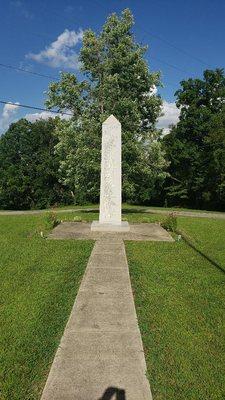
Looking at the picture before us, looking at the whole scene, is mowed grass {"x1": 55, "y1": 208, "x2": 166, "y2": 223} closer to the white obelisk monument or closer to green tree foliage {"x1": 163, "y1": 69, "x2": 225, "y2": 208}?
the white obelisk monument

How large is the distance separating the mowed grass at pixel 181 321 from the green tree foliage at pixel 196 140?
36.6 metres

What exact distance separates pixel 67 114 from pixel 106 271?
19367mm

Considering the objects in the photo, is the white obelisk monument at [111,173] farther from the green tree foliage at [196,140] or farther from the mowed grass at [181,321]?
the green tree foliage at [196,140]

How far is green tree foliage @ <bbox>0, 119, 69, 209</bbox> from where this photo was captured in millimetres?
56594

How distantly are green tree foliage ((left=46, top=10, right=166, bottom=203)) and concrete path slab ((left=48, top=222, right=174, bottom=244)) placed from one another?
7.29 m

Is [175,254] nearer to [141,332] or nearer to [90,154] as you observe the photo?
[141,332]

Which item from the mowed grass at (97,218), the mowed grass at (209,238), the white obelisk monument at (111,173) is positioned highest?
the white obelisk monument at (111,173)

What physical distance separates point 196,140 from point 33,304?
A: 46.6m

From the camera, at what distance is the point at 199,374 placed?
525 cm

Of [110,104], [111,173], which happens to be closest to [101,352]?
[111,173]

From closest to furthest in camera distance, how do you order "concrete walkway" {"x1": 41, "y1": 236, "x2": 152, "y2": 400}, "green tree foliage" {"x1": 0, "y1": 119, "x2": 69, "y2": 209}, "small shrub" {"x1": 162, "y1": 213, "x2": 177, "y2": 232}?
"concrete walkway" {"x1": 41, "y1": 236, "x2": 152, "y2": 400} → "small shrub" {"x1": 162, "y1": 213, "x2": 177, "y2": 232} → "green tree foliage" {"x1": 0, "y1": 119, "x2": 69, "y2": 209}

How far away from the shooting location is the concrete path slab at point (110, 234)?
54.0 ft

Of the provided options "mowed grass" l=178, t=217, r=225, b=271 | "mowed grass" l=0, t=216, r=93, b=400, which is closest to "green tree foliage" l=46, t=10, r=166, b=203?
"mowed grass" l=178, t=217, r=225, b=271

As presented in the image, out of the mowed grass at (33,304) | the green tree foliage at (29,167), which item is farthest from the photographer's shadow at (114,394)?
the green tree foliage at (29,167)
